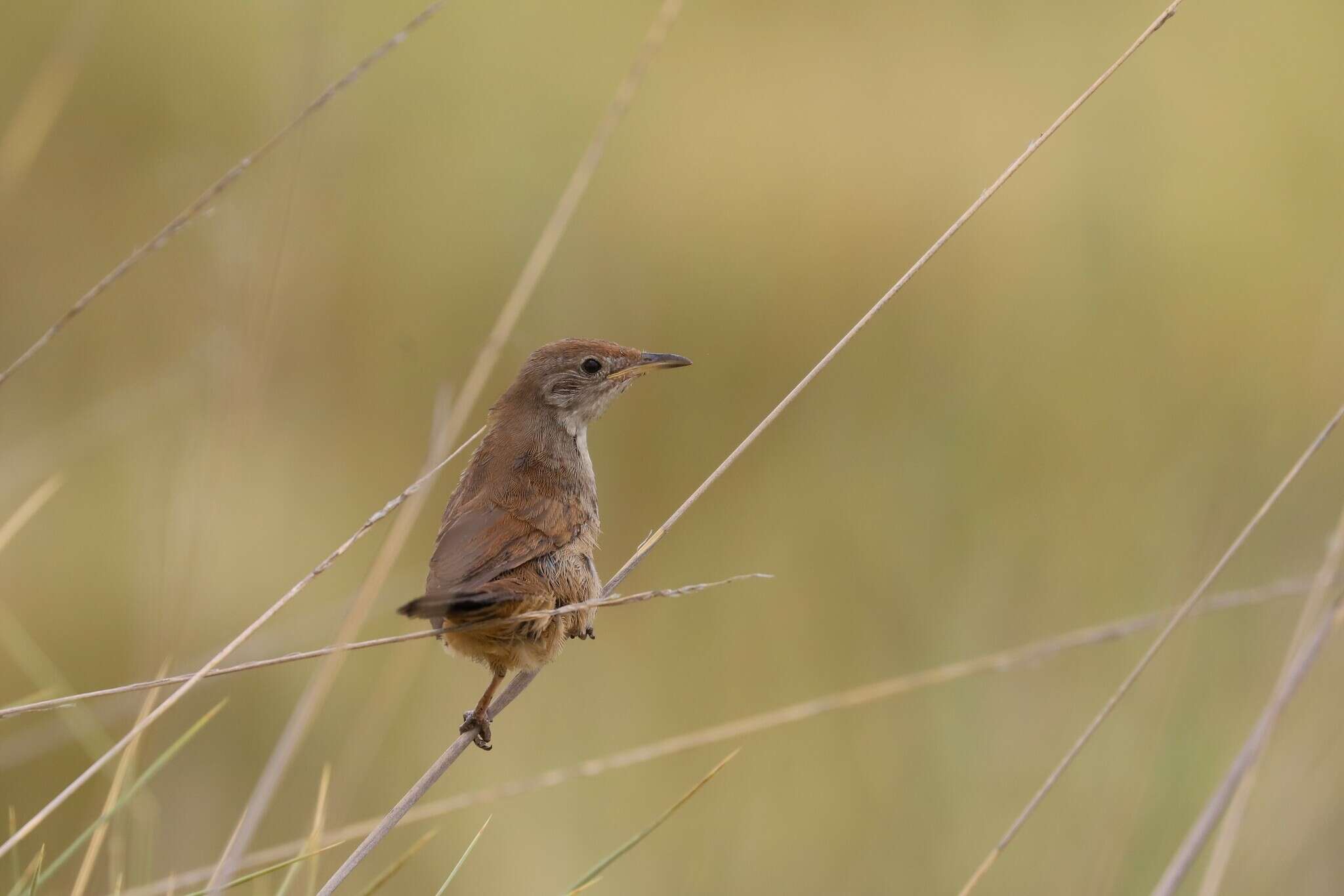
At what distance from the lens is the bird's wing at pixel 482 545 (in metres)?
2.65

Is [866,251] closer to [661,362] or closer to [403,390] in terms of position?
[403,390]

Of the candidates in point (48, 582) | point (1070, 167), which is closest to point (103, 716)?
point (48, 582)

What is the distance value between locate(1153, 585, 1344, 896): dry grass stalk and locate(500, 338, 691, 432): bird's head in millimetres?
1743

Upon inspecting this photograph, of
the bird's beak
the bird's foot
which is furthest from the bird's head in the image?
the bird's foot

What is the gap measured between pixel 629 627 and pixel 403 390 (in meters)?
1.69

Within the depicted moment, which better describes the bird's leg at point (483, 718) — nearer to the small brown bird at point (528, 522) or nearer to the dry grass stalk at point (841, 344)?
the small brown bird at point (528, 522)

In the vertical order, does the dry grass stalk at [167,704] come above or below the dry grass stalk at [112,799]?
above

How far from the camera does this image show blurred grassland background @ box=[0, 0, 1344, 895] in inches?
199

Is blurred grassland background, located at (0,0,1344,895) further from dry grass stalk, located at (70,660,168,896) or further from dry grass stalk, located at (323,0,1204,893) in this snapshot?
dry grass stalk, located at (323,0,1204,893)

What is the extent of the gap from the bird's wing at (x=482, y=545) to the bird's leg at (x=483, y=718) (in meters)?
0.26

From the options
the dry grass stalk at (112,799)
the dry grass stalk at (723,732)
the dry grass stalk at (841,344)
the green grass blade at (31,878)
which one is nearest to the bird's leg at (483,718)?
the dry grass stalk at (723,732)

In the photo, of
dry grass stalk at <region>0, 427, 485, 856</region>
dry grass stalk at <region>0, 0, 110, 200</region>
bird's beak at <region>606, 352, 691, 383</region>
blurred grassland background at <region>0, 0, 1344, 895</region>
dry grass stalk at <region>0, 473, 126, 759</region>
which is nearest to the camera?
dry grass stalk at <region>0, 427, 485, 856</region>

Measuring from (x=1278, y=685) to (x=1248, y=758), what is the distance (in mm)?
159

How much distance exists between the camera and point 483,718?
277cm
